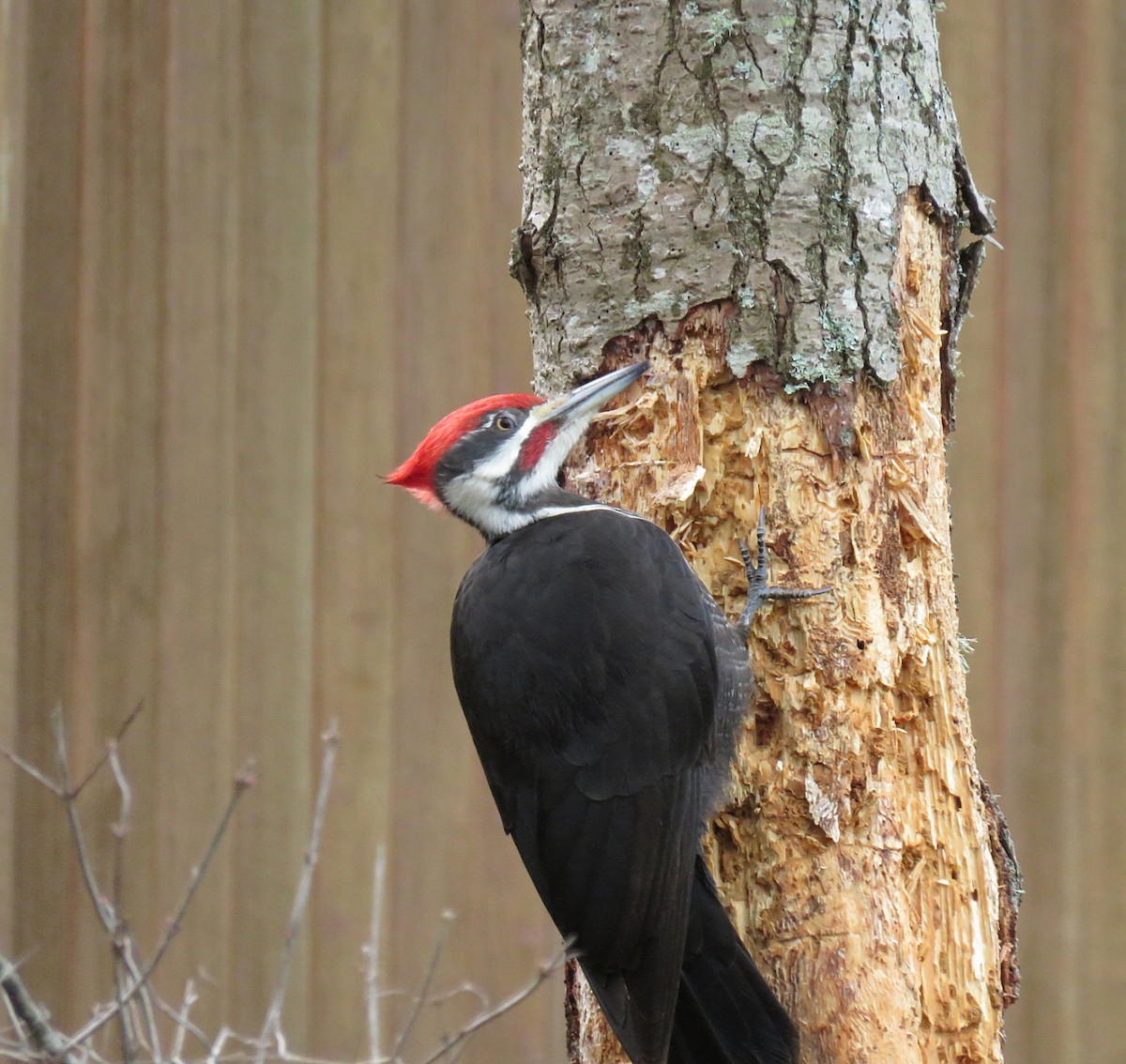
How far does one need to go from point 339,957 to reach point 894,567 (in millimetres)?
1501

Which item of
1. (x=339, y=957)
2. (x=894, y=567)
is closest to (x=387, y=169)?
(x=894, y=567)

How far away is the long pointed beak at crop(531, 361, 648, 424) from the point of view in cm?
207

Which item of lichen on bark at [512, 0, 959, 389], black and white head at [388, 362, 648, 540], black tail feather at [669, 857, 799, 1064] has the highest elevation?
lichen on bark at [512, 0, 959, 389]

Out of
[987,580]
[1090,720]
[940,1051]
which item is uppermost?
[987,580]

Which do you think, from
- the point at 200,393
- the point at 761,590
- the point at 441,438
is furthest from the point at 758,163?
the point at 200,393

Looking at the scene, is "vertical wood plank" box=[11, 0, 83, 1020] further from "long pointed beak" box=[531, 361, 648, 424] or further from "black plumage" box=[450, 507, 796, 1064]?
"long pointed beak" box=[531, 361, 648, 424]

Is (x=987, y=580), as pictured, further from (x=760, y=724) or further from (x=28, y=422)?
(x=28, y=422)

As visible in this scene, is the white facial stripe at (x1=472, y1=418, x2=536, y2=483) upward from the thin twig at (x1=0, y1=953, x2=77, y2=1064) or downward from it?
upward

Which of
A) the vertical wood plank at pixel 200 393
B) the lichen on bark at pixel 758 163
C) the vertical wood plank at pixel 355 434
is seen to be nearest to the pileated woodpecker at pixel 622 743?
the lichen on bark at pixel 758 163

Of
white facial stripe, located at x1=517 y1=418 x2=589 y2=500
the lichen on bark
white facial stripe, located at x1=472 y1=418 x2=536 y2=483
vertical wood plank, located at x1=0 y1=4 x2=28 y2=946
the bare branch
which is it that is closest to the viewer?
the bare branch

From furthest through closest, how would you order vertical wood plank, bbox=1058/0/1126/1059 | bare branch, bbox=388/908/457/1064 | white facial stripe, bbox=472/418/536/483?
1. vertical wood plank, bbox=1058/0/1126/1059
2. white facial stripe, bbox=472/418/536/483
3. bare branch, bbox=388/908/457/1064

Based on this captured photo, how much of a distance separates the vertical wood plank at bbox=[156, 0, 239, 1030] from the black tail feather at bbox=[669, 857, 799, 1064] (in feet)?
3.99

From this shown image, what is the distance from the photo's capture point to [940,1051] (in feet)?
6.45

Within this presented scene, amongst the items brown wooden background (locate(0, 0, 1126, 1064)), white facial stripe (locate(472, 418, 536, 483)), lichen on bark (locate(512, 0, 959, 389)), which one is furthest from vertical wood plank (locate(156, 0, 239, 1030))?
lichen on bark (locate(512, 0, 959, 389))
